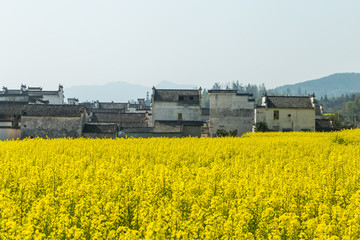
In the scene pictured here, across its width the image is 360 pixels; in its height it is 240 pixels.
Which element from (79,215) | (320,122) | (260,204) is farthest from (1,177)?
(320,122)

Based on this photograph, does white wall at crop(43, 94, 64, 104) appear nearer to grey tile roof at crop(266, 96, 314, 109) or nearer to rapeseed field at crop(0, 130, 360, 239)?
grey tile roof at crop(266, 96, 314, 109)

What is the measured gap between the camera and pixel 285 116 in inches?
2404

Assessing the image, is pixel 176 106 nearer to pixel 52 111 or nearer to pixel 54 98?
pixel 52 111

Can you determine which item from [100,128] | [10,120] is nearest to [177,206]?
[100,128]

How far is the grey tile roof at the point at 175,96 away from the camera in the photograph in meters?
63.0

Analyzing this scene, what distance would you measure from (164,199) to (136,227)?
1221mm

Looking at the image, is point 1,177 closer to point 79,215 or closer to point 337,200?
point 79,215

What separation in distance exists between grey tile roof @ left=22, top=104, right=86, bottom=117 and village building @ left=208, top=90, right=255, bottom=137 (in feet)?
70.3

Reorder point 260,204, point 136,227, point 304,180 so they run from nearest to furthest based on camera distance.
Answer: point 136,227 < point 260,204 < point 304,180

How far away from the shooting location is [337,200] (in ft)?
33.4

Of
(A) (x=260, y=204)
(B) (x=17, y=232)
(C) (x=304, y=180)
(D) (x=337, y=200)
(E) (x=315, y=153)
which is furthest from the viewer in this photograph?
(E) (x=315, y=153)

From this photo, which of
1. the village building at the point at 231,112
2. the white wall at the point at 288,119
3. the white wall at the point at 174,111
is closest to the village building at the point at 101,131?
the white wall at the point at 174,111

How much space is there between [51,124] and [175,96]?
22.7 m

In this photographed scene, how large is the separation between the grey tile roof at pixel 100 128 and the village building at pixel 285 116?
24.0 metres
